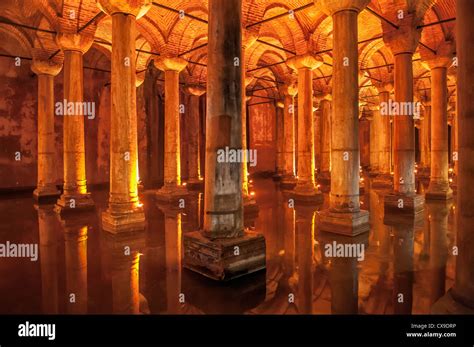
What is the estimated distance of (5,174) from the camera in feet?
47.1

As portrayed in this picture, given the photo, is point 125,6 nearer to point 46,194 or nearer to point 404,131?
point 46,194

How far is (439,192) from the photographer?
37.6ft

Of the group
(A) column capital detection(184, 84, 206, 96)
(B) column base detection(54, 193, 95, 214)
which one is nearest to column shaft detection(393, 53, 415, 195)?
(B) column base detection(54, 193, 95, 214)

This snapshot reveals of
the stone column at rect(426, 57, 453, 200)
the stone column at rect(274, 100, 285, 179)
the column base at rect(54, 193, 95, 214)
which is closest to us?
the column base at rect(54, 193, 95, 214)

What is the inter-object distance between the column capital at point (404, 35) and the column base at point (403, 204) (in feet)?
13.8

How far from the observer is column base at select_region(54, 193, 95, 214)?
952 cm

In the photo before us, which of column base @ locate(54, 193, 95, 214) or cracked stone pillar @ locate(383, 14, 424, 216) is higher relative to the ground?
cracked stone pillar @ locate(383, 14, 424, 216)

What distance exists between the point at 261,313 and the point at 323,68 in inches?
678

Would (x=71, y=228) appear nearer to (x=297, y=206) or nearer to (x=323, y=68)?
(x=297, y=206)

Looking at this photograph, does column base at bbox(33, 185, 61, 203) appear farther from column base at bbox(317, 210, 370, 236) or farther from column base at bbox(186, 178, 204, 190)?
column base at bbox(317, 210, 370, 236)

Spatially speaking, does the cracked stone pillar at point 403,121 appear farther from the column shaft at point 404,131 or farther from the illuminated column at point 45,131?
the illuminated column at point 45,131

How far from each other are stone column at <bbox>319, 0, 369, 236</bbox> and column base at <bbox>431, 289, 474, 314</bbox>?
142 inches
